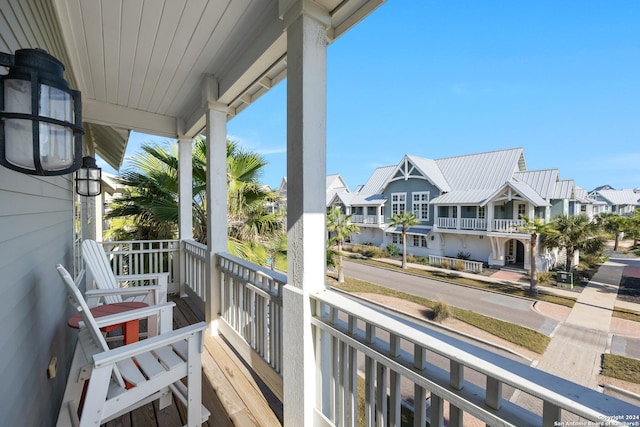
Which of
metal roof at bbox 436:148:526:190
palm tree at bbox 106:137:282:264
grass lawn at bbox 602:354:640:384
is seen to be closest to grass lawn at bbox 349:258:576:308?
grass lawn at bbox 602:354:640:384

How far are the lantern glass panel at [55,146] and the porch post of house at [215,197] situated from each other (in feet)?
6.51

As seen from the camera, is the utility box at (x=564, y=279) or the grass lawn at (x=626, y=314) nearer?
the grass lawn at (x=626, y=314)

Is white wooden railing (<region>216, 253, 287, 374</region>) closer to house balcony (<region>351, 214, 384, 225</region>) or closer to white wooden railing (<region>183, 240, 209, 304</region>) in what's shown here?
white wooden railing (<region>183, 240, 209, 304</region>)

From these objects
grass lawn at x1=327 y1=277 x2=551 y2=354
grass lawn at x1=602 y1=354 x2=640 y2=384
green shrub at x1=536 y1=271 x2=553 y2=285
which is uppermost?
green shrub at x1=536 y1=271 x2=553 y2=285

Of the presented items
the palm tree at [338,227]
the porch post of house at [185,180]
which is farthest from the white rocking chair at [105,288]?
the palm tree at [338,227]

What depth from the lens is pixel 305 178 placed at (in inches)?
57.8

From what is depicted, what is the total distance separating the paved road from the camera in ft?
31.4

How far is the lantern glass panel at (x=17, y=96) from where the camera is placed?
745 millimetres

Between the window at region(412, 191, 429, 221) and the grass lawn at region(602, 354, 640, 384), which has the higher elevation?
the window at region(412, 191, 429, 221)

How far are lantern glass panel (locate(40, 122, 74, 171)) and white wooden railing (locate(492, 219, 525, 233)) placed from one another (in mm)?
→ 17144

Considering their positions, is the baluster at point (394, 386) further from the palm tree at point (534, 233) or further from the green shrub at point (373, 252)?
the green shrub at point (373, 252)

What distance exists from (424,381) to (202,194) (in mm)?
4679

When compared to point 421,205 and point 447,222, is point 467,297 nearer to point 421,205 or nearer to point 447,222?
point 447,222

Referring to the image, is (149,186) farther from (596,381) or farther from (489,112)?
(489,112)
